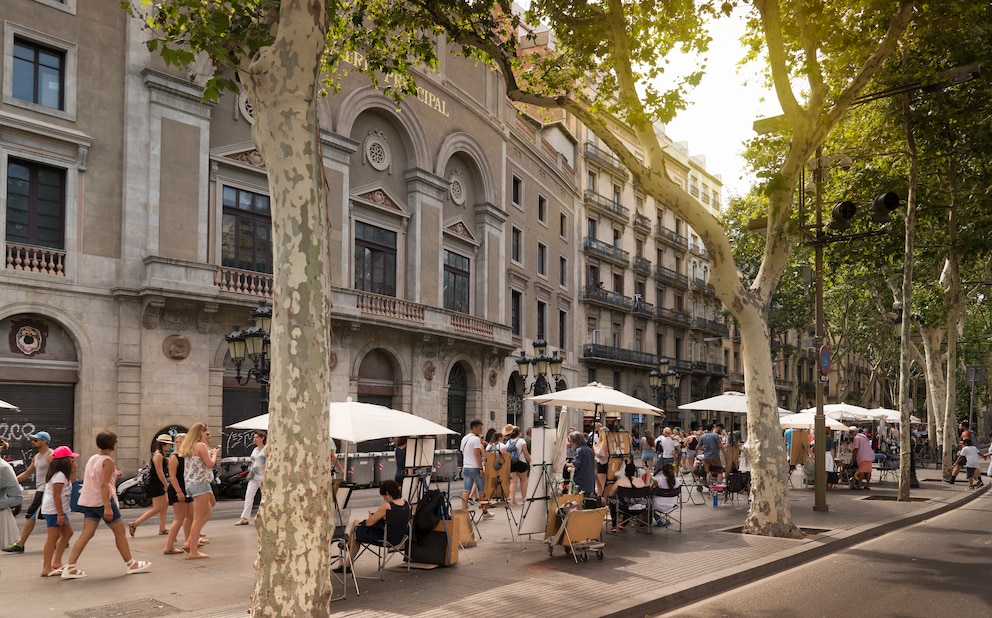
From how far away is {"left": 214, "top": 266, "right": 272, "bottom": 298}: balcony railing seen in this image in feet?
70.1

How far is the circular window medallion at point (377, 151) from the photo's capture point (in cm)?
2779

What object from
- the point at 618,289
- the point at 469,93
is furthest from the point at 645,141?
the point at 618,289

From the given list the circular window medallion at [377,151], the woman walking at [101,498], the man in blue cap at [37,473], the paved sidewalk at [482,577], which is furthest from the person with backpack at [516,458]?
the circular window medallion at [377,151]

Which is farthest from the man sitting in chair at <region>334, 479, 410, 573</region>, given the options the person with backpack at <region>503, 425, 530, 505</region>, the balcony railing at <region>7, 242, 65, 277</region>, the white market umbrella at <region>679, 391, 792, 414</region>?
the balcony railing at <region>7, 242, 65, 277</region>

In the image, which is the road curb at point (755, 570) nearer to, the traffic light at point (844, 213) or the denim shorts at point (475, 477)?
the traffic light at point (844, 213)

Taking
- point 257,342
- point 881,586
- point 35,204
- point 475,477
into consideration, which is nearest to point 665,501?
point 475,477

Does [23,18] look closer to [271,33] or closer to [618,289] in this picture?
[271,33]

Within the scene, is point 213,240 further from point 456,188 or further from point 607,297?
point 607,297

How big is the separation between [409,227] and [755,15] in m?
17.3

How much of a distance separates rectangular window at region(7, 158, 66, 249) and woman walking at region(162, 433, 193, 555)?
10698 mm

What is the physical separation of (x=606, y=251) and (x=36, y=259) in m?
33.9

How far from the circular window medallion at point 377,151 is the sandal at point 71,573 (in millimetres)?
20212

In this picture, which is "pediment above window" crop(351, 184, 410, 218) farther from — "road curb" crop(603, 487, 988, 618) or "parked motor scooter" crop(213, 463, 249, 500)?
"road curb" crop(603, 487, 988, 618)

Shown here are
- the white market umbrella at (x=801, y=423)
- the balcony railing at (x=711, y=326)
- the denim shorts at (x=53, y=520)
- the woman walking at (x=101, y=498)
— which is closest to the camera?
the woman walking at (x=101, y=498)
